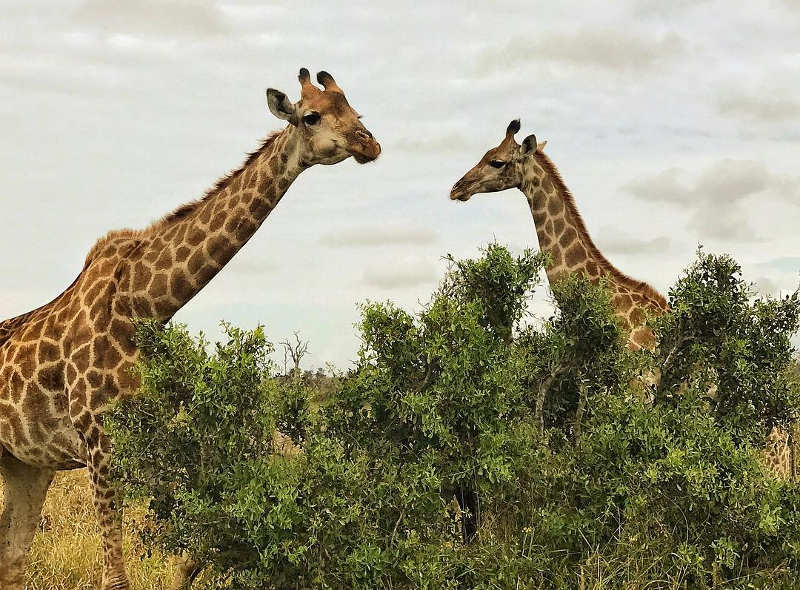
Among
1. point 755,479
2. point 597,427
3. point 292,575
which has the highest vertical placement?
point 597,427

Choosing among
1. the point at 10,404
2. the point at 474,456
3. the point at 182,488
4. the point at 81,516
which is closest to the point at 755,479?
the point at 474,456

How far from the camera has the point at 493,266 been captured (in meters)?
6.93

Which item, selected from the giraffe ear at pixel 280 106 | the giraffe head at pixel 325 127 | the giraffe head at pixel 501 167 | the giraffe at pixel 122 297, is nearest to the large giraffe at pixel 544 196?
the giraffe head at pixel 501 167

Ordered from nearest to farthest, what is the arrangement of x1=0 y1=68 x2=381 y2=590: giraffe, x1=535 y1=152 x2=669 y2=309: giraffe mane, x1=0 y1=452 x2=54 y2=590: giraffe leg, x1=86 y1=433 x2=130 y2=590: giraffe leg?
x1=86 y1=433 x2=130 y2=590: giraffe leg
x1=0 y1=68 x2=381 y2=590: giraffe
x1=0 y1=452 x2=54 y2=590: giraffe leg
x1=535 y1=152 x2=669 y2=309: giraffe mane

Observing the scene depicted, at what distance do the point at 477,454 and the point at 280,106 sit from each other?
312cm

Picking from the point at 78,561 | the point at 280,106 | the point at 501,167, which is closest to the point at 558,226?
the point at 501,167

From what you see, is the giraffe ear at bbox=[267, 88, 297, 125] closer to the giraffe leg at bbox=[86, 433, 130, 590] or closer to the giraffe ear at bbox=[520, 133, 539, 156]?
the giraffe leg at bbox=[86, 433, 130, 590]

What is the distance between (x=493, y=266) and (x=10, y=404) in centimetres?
402

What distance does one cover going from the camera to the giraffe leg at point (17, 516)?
8.00 meters

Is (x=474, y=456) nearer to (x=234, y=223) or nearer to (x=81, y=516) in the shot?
(x=234, y=223)

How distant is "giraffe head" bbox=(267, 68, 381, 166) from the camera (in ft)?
23.4

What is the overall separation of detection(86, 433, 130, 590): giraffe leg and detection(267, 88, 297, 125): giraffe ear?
2.79m

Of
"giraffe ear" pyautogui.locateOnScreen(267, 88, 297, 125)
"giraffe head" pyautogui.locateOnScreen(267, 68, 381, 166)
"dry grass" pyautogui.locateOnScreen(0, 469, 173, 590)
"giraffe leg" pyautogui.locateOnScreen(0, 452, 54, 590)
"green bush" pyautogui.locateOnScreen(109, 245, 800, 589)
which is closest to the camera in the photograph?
"green bush" pyautogui.locateOnScreen(109, 245, 800, 589)

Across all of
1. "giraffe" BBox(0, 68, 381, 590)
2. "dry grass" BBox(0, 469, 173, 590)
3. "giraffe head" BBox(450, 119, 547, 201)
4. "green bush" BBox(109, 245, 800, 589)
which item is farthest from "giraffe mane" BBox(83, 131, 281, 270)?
"giraffe head" BBox(450, 119, 547, 201)
